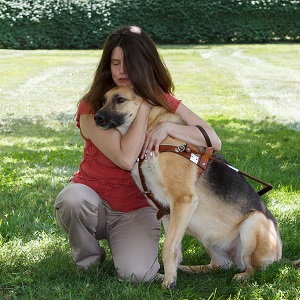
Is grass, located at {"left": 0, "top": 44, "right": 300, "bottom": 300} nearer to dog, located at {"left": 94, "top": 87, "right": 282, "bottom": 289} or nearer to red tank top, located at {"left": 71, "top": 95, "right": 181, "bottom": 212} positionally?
dog, located at {"left": 94, "top": 87, "right": 282, "bottom": 289}

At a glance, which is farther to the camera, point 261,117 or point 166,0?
point 166,0

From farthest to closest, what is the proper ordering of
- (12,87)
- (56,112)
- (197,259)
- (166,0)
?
(166,0) < (12,87) < (56,112) < (197,259)

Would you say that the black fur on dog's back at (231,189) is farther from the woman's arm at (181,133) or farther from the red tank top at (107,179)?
the red tank top at (107,179)

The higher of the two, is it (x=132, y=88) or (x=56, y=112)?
(x=132, y=88)

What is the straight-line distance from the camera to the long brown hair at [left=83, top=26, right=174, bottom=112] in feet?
11.6

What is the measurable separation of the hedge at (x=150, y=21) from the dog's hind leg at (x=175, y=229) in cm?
2146

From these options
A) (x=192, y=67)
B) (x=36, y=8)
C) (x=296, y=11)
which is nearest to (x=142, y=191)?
(x=192, y=67)

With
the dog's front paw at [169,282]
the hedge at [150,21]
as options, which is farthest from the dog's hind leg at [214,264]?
the hedge at [150,21]

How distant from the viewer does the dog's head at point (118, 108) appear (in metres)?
3.49

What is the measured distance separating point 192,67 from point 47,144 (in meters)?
11.6

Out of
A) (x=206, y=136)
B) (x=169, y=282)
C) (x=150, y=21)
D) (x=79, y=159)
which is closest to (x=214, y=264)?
(x=169, y=282)

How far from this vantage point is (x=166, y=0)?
85.3ft

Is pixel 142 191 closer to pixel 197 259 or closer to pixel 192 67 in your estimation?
pixel 197 259

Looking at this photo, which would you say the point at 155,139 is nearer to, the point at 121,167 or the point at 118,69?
the point at 121,167
